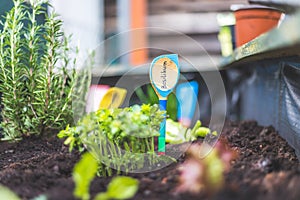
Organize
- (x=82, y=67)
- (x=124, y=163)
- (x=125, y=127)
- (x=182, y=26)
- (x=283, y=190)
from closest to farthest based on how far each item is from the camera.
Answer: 1. (x=283, y=190)
2. (x=125, y=127)
3. (x=124, y=163)
4. (x=82, y=67)
5. (x=182, y=26)

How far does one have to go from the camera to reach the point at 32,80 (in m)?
1.64

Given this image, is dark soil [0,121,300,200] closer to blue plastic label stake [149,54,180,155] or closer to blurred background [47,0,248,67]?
blue plastic label stake [149,54,180,155]

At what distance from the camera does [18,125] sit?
1.69m

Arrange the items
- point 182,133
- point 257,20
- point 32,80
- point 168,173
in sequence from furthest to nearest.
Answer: point 257,20, point 182,133, point 32,80, point 168,173

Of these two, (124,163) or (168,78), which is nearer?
(124,163)

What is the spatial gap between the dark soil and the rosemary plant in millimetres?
83

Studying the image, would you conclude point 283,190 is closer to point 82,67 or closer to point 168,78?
point 168,78

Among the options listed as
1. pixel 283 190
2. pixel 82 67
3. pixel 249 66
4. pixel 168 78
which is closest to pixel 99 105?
pixel 82 67

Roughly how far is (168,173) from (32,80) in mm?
792

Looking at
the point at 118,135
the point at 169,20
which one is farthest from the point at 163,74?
the point at 169,20

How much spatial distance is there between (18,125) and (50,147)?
162mm

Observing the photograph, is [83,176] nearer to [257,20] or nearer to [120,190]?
[120,190]

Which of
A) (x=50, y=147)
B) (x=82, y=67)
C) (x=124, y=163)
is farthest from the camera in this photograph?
(x=82, y=67)

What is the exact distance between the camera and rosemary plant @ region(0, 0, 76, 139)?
1.56 meters
